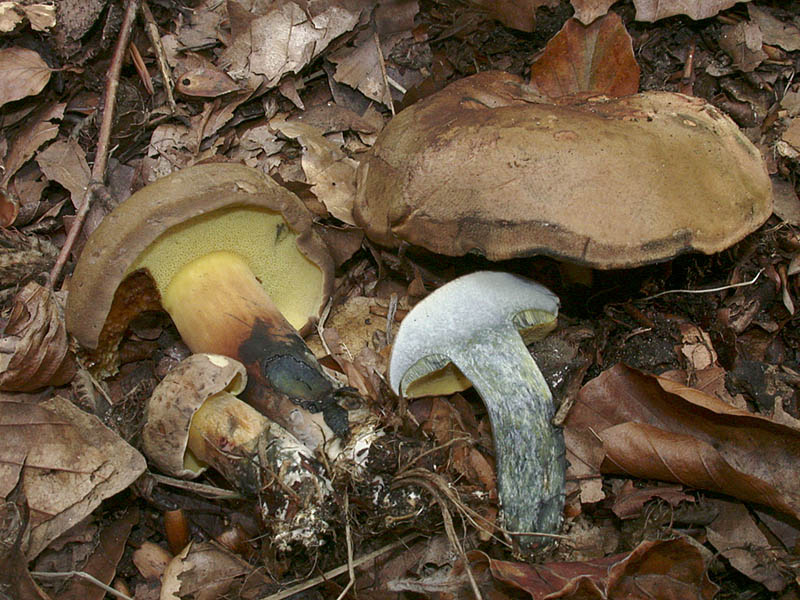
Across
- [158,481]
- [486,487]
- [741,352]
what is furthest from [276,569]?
[741,352]

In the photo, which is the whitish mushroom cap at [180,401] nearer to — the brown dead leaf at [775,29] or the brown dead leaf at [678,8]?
the brown dead leaf at [678,8]

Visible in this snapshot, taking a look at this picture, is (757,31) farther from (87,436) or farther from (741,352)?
(87,436)

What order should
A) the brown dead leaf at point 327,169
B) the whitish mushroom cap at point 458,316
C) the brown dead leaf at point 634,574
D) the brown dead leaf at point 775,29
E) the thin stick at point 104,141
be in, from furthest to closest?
the brown dead leaf at point 775,29, the brown dead leaf at point 327,169, the thin stick at point 104,141, the whitish mushroom cap at point 458,316, the brown dead leaf at point 634,574

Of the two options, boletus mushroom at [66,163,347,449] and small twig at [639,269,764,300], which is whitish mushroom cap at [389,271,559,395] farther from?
small twig at [639,269,764,300]

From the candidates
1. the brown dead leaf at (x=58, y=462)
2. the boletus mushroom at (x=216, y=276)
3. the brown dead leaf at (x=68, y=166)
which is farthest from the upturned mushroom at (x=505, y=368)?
the brown dead leaf at (x=68, y=166)

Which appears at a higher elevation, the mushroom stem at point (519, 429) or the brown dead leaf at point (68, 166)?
the brown dead leaf at point (68, 166)

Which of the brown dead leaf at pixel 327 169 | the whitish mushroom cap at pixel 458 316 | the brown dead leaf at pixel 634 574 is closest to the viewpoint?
the brown dead leaf at pixel 634 574
